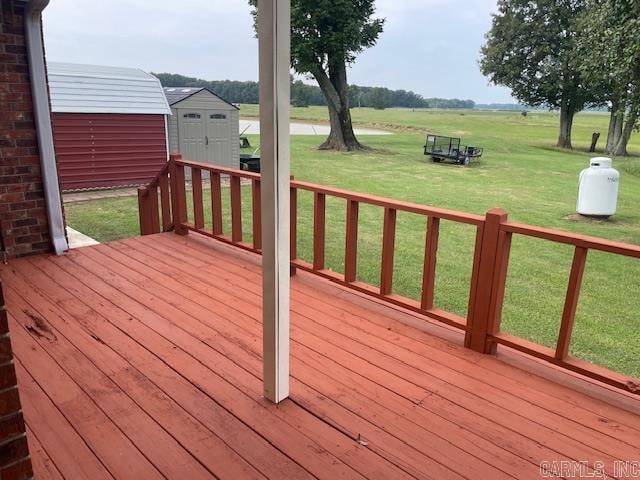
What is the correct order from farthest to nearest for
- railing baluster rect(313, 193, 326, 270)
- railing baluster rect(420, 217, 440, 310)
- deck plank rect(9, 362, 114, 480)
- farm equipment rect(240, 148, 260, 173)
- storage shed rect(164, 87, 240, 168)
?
farm equipment rect(240, 148, 260, 173), storage shed rect(164, 87, 240, 168), railing baluster rect(313, 193, 326, 270), railing baluster rect(420, 217, 440, 310), deck plank rect(9, 362, 114, 480)

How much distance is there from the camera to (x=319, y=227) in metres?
3.19

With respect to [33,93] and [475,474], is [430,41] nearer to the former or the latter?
[475,474]

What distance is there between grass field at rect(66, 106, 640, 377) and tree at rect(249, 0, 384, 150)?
3.77m

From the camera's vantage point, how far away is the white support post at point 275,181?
1530 mm

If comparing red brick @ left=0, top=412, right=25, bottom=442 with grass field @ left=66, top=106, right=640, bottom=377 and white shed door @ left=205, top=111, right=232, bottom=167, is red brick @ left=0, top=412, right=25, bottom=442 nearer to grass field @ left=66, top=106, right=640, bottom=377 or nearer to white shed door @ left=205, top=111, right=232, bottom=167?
grass field @ left=66, top=106, right=640, bottom=377

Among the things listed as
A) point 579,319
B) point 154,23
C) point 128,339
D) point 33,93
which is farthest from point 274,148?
point 579,319

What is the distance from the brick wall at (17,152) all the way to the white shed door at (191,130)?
7.54 metres

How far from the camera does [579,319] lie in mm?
3867

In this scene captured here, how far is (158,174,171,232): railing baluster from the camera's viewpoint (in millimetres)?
4512

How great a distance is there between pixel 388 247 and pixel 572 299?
1.03m

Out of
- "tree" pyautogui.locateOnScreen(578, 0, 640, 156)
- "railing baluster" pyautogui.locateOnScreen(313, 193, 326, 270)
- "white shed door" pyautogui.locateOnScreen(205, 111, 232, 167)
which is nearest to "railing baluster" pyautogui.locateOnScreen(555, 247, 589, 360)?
"railing baluster" pyautogui.locateOnScreen(313, 193, 326, 270)

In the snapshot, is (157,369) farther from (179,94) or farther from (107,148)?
(179,94)

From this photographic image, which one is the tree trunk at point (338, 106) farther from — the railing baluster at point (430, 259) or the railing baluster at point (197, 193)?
the railing baluster at point (430, 259)

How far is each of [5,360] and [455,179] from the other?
11695 mm
